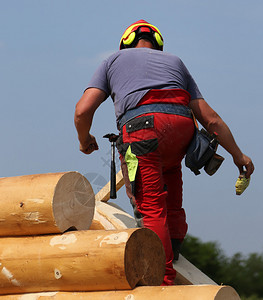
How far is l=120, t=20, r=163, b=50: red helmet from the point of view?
3.73 meters

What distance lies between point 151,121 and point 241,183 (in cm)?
104

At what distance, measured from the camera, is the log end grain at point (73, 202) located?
114 inches

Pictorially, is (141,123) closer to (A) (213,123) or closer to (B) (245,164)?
(A) (213,123)

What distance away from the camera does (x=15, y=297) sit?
3004 mm

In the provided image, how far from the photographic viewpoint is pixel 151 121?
10.6ft

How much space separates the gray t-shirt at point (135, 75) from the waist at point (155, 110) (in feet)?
0.12

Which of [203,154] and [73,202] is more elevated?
[203,154]

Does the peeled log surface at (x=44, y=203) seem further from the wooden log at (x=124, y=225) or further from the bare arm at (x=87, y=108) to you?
the wooden log at (x=124, y=225)

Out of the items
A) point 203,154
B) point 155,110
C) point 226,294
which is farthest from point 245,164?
point 226,294

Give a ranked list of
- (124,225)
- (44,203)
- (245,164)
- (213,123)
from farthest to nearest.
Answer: (124,225) → (245,164) → (213,123) → (44,203)

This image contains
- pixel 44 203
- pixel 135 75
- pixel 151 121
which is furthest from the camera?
pixel 135 75

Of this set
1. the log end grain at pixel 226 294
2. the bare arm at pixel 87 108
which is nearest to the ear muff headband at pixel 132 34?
the bare arm at pixel 87 108

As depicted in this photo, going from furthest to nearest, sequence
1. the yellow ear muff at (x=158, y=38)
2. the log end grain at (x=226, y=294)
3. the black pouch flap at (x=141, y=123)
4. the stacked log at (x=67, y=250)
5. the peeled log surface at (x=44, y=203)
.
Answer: the yellow ear muff at (x=158, y=38) < the black pouch flap at (x=141, y=123) < the peeled log surface at (x=44, y=203) < the stacked log at (x=67, y=250) < the log end grain at (x=226, y=294)

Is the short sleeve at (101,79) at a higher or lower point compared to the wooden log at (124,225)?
higher
